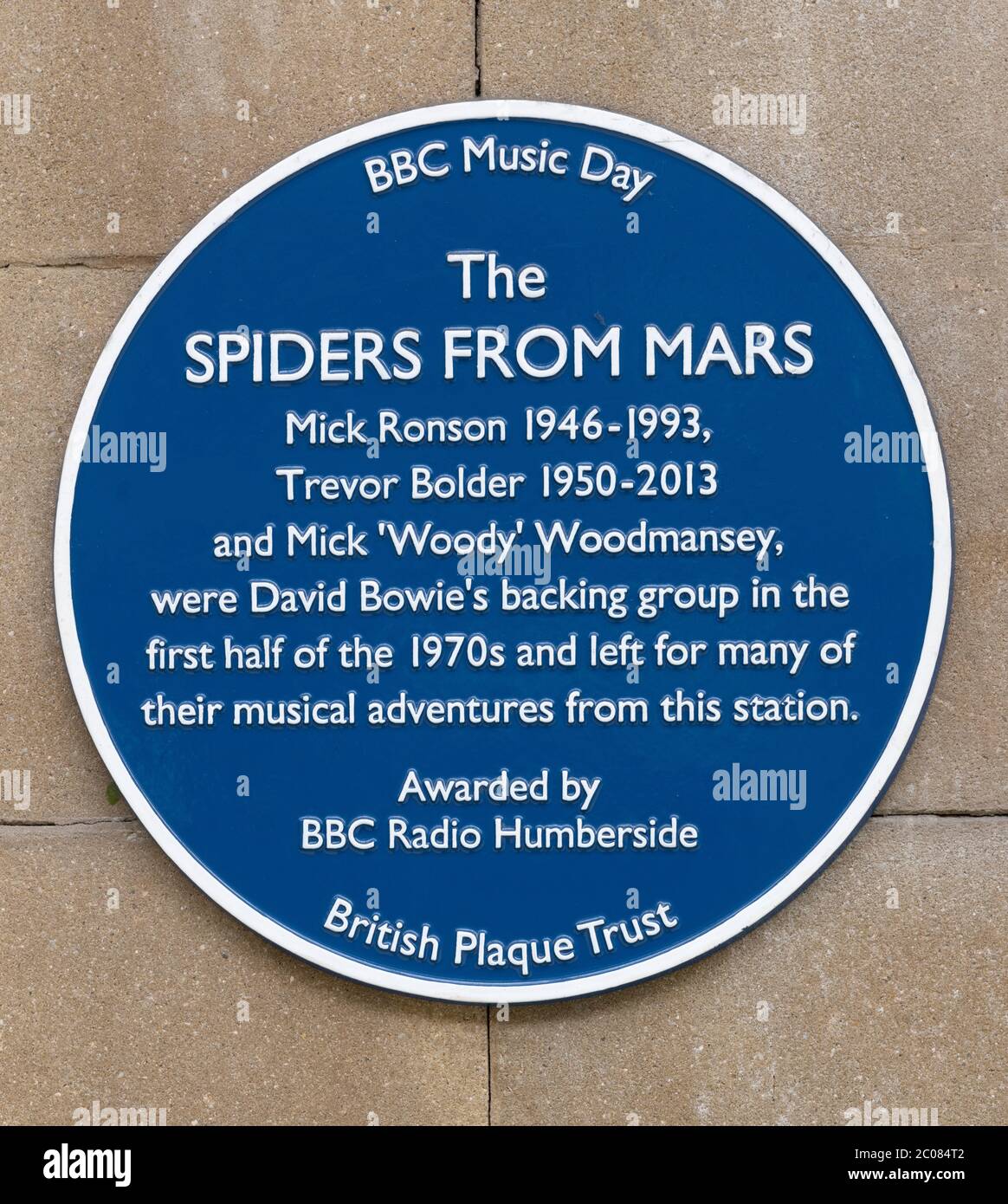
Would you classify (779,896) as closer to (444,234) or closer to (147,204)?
(444,234)

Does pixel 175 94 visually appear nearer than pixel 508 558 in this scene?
No

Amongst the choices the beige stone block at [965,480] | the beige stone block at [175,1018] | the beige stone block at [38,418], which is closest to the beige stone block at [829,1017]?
the beige stone block at [965,480]

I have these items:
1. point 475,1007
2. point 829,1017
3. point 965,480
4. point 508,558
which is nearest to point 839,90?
point 965,480

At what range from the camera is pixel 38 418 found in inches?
127

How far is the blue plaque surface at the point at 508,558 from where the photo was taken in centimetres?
299

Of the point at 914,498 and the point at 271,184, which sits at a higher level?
the point at 271,184

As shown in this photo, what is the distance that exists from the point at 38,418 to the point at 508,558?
137 cm

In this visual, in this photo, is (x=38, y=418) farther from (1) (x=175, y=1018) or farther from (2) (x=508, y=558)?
Answer: (1) (x=175, y=1018)

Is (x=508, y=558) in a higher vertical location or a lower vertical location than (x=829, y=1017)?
higher

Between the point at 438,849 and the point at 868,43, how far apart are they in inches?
96.0

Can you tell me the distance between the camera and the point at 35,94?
10.6ft

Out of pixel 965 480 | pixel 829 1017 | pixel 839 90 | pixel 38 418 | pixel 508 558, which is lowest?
pixel 829 1017

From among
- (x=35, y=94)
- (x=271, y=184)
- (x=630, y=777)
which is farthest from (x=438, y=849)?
(x=35, y=94)

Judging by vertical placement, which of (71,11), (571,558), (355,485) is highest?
(71,11)
